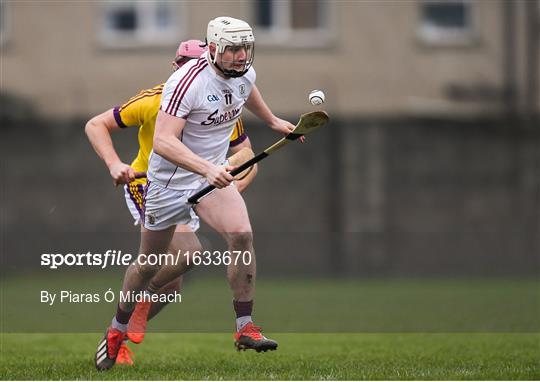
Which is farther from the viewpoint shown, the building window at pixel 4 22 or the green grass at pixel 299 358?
the building window at pixel 4 22

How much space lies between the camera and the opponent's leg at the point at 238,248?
24.6 feet

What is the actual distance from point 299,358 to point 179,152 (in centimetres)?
224

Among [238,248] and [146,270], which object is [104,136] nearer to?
[146,270]

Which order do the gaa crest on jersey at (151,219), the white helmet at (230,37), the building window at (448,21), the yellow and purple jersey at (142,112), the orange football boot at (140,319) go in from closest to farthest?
the white helmet at (230,37) → the gaa crest on jersey at (151,219) → the yellow and purple jersey at (142,112) → the orange football boot at (140,319) → the building window at (448,21)

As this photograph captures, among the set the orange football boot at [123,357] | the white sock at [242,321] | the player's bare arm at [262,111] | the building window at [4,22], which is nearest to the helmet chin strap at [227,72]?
the player's bare arm at [262,111]

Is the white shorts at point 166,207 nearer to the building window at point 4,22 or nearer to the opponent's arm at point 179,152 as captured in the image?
the opponent's arm at point 179,152

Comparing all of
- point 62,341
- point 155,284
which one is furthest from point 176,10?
point 155,284

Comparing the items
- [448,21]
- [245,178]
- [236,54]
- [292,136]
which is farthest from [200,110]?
[448,21]

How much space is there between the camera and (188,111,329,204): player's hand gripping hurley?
7.38m

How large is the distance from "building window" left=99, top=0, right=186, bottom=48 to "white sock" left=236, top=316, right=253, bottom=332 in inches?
560

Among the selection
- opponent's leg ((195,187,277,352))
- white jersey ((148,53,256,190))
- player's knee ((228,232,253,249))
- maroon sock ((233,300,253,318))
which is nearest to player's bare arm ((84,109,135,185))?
white jersey ((148,53,256,190))

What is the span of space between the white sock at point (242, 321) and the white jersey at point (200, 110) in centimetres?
86

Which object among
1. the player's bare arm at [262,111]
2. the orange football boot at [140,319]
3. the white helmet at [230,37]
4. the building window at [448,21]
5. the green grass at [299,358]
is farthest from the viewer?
the building window at [448,21]

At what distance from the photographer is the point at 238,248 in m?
7.50
